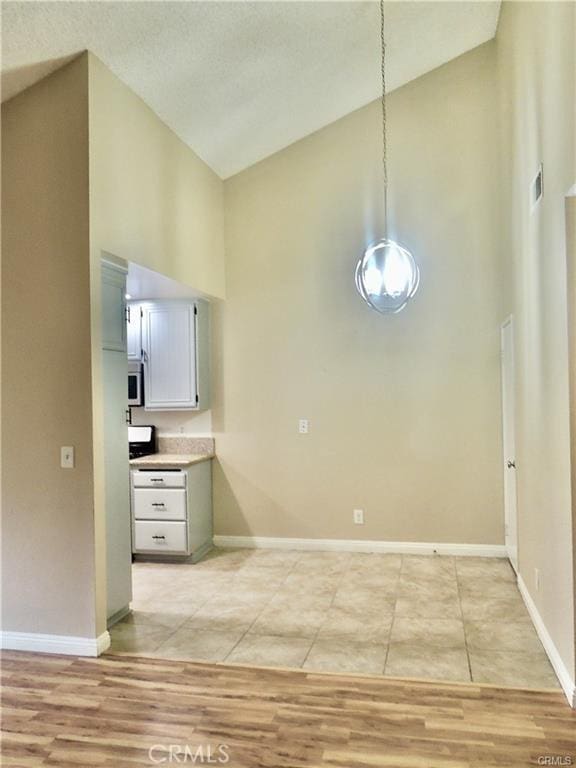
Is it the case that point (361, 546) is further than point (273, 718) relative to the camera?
Yes

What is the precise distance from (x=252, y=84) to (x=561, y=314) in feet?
8.69

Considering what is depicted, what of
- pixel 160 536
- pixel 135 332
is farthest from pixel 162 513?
pixel 135 332

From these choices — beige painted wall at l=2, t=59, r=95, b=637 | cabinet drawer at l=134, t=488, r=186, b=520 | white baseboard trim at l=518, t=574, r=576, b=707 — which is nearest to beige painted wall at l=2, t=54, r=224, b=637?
beige painted wall at l=2, t=59, r=95, b=637

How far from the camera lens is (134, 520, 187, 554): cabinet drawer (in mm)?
4785

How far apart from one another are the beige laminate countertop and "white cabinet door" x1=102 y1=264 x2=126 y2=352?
133 cm

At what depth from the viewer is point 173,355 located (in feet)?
17.1

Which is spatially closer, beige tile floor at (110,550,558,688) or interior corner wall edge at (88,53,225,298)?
beige tile floor at (110,550,558,688)

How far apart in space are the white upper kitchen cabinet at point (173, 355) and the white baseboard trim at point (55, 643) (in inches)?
91.6

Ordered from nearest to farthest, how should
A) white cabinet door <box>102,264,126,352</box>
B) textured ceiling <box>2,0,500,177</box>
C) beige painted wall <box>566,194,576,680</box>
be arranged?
beige painted wall <box>566,194,576,680</box> < textured ceiling <box>2,0,500,177</box> < white cabinet door <box>102,264,126,352</box>

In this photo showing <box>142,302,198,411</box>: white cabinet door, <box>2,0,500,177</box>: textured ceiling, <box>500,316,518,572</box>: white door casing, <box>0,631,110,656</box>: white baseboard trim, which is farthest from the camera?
<box>142,302,198,411</box>: white cabinet door

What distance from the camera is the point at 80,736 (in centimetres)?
242

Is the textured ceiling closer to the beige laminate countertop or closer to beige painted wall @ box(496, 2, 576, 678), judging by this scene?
beige painted wall @ box(496, 2, 576, 678)

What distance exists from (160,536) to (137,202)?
2641 mm

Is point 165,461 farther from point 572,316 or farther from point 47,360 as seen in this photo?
point 572,316
